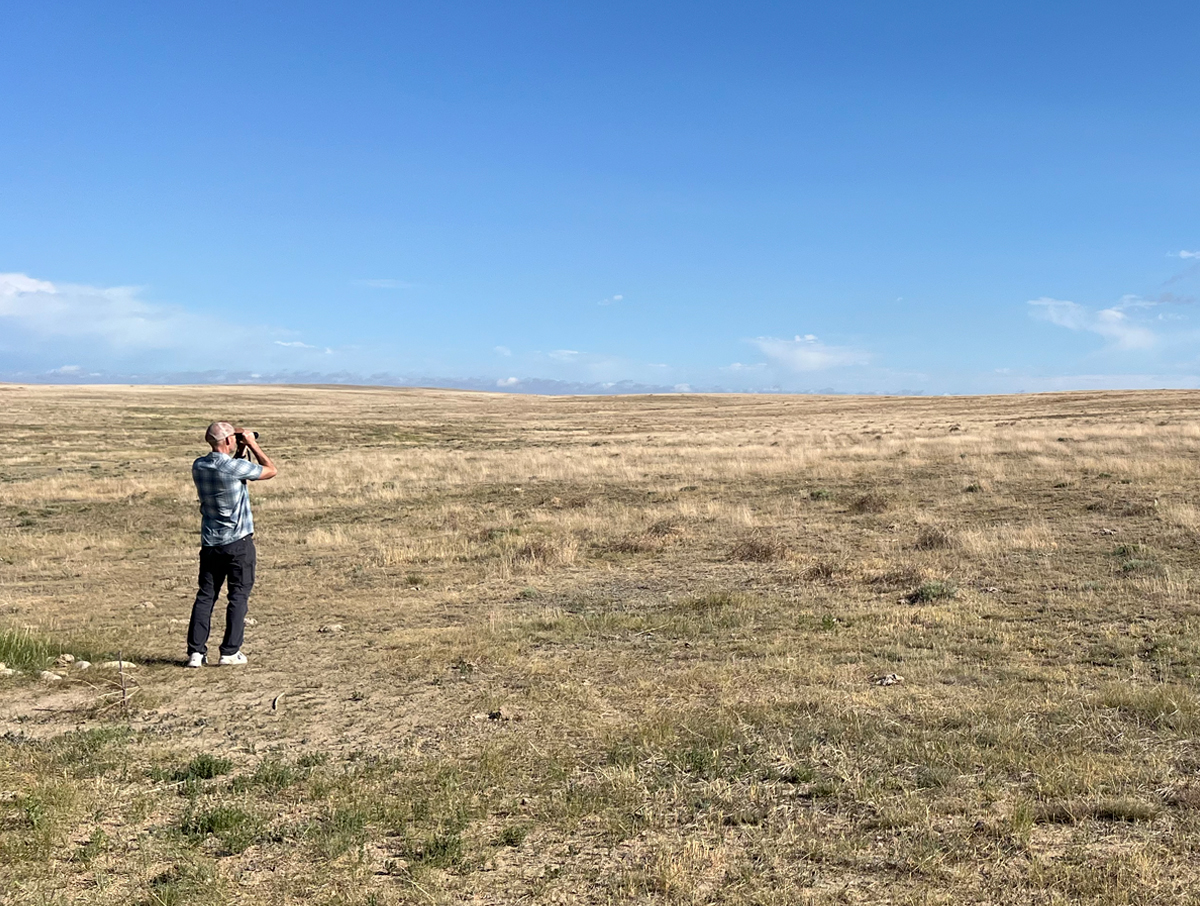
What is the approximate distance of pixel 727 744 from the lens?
6172 millimetres

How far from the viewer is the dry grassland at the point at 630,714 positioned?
15.0 feet

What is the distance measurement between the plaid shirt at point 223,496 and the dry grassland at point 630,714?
1.42 meters

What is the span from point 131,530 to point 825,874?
18.4 meters

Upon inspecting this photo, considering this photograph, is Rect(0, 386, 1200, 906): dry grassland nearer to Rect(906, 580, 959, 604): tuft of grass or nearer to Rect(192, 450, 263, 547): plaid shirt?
Rect(906, 580, 959, 604): tuft of grass

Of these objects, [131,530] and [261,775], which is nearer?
[261,775]

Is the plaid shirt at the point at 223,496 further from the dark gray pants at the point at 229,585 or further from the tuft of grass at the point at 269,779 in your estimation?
the tuft of grass at the point at 269,779

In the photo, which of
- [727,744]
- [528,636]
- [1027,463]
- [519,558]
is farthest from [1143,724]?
[1027,463]

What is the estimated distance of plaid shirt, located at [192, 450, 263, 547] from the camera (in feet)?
27.6

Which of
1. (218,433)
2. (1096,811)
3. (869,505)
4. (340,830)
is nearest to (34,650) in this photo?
(218,433)

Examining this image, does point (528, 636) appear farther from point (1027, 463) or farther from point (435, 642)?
point (1027, 463)

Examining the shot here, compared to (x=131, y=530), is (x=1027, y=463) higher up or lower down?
higher up

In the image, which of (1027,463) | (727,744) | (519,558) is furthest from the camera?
(1027,463)

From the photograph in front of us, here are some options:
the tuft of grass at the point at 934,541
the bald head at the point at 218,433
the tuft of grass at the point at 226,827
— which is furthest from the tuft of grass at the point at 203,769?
the tuft of grass at the point at 934,541

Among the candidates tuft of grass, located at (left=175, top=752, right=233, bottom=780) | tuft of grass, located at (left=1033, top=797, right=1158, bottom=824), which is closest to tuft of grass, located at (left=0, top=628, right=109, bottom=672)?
tuft of grass, located at (left=175, top=752, right=233, bottom=780)
